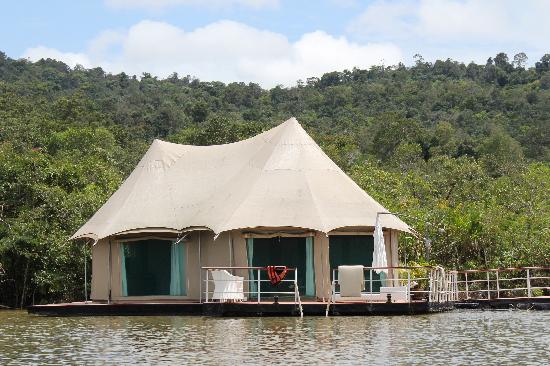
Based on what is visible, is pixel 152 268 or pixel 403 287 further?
pixel 152 268

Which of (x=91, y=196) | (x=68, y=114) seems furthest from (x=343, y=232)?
(x=68, y=114)

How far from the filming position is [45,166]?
128ft

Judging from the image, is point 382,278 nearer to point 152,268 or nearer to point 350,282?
point 350,282

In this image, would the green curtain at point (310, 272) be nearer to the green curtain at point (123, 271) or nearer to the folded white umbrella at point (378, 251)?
the folded white umbrella at point (378, 251)

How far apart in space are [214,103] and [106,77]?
47.0 meters

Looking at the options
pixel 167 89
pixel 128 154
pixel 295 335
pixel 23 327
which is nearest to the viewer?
pixel 295 335

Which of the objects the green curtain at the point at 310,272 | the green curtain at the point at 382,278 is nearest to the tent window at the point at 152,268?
the green curtain at the point at 310,272

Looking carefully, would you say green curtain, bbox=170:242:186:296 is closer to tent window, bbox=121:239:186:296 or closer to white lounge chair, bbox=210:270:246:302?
tent window, bbox=121:239:186:296

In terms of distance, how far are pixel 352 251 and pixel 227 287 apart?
13.6ft

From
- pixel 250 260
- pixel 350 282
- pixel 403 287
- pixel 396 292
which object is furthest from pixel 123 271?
pixel 403 287

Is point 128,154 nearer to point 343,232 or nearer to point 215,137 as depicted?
point 215,137

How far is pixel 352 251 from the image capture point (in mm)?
30531

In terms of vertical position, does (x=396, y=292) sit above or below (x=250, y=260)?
below

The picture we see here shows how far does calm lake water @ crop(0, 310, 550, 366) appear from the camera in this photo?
60.4ft
